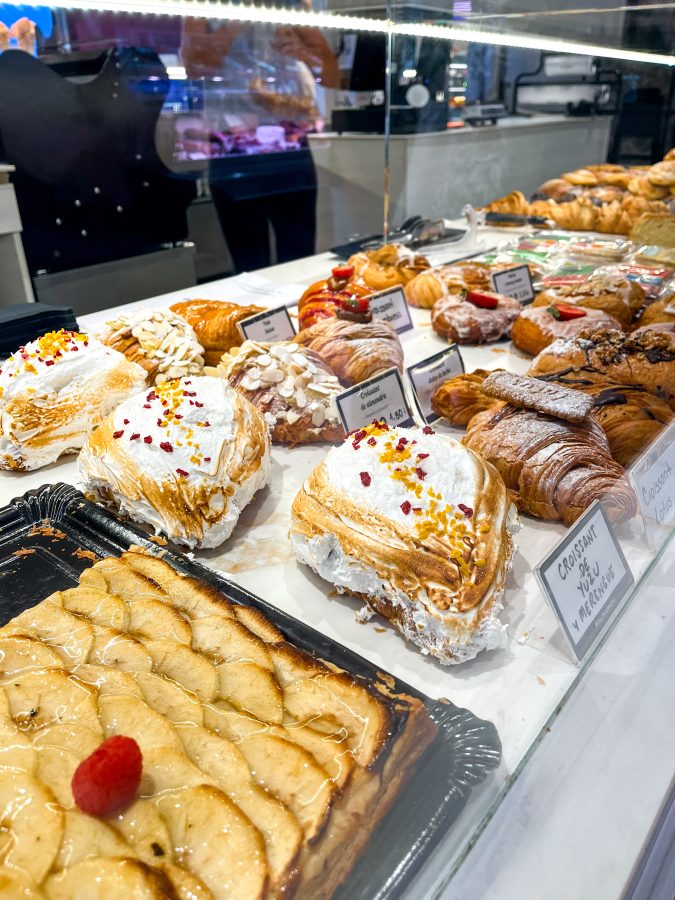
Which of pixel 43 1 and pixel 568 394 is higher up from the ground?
pixel 43 1

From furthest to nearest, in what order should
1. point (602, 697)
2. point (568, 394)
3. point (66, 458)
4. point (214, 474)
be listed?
1. point (66, 458)
2. point (568, 394)
3. point (214, 474)
4. point (602, 697)

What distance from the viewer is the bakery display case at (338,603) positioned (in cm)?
102

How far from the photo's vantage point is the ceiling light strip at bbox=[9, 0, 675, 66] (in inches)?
117

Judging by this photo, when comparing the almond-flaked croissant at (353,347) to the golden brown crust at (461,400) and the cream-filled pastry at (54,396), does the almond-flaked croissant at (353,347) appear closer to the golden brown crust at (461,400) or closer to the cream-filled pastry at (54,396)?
the golden brown crust at (461,400)

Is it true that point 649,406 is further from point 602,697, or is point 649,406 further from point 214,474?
point 214,474

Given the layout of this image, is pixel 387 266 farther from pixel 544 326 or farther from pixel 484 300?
pixel 544 326

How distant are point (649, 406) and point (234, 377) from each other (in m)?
1.45

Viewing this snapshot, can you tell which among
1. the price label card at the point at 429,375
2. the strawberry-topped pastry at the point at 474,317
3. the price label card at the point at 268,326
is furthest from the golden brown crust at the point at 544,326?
the price label card at the point at 268,326

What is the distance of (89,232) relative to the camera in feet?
16.5

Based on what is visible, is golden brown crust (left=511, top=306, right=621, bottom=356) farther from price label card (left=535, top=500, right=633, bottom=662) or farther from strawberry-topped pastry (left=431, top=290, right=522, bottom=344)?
price label card (left=535, top=500, right=633, bottom=662)

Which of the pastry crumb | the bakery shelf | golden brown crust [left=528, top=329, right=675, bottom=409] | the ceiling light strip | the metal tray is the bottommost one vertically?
the bakery shelf

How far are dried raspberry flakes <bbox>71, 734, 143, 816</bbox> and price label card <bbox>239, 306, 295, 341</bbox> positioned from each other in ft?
7.36

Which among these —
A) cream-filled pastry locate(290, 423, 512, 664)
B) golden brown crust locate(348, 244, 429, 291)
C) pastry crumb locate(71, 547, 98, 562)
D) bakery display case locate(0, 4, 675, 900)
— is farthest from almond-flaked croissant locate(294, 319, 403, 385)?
pastry crumb locate(71, 547, 98, 562)

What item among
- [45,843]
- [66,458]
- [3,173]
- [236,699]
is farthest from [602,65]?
[45,843]
